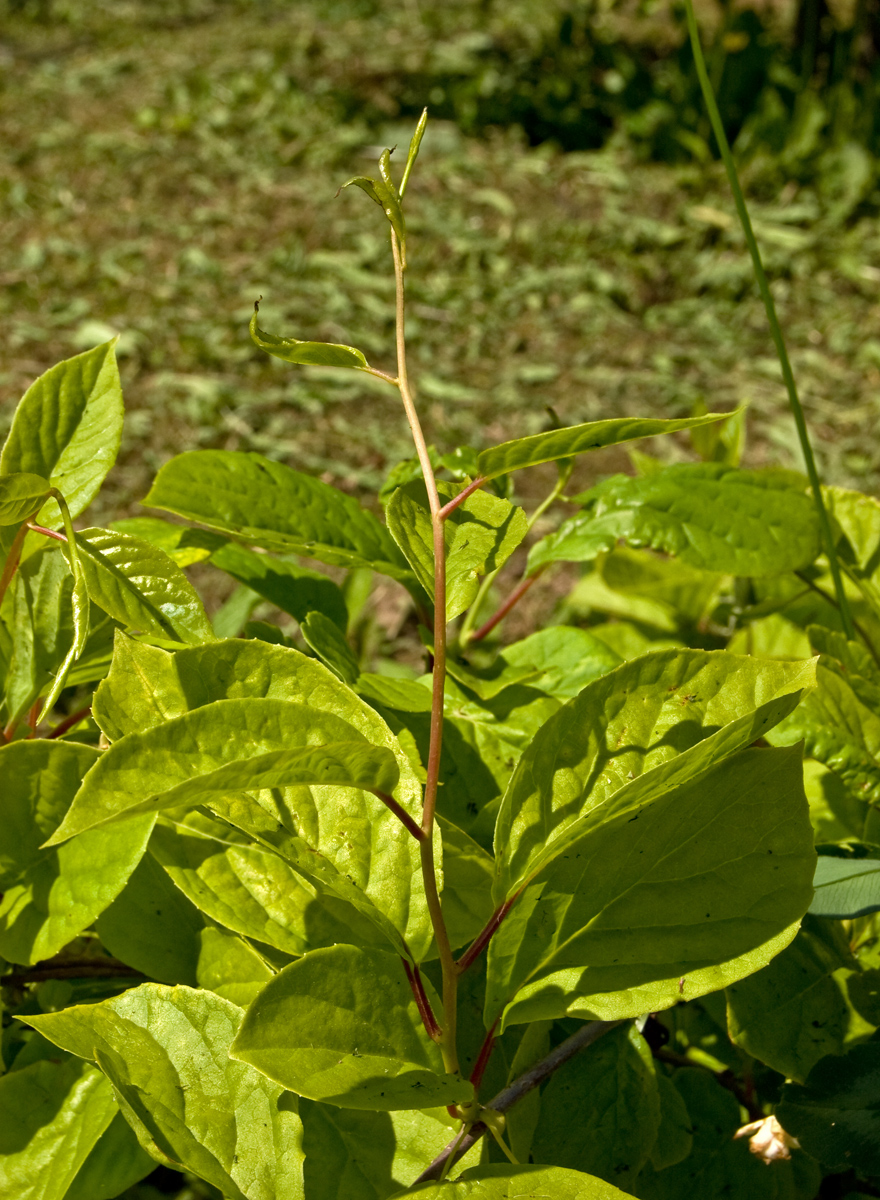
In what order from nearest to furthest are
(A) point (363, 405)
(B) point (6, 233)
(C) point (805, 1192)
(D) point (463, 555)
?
(D) point (463, 555), (C) point (805, 1192), (A) point (363, 405), (B) point (6, 233)

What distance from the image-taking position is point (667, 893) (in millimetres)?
792

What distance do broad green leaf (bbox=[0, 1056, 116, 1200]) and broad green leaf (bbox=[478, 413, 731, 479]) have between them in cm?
59

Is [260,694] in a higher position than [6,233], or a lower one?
higher

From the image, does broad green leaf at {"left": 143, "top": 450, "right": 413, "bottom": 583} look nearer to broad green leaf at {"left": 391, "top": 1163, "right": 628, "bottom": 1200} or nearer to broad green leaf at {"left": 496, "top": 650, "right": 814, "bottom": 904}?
broad green leaf at {"left": 496, "top": 650, "right": 814, "bottom": 904}

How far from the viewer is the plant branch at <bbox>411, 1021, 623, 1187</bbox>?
30.5 inches

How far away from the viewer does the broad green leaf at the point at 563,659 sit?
1.09m

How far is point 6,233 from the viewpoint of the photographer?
506 cm

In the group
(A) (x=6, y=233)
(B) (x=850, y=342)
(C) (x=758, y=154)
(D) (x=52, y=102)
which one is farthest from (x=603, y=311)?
(D) (x=52, y=102)

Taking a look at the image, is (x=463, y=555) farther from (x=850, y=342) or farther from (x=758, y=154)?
(x=758, y=154)

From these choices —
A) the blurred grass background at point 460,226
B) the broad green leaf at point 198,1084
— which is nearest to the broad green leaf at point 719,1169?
the broad green leaf at point 198,1084

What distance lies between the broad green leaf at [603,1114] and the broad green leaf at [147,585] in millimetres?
493

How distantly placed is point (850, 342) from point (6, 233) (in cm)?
394

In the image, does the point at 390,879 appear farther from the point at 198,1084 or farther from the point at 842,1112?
the point at 842,1112

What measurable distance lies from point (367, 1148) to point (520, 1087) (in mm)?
129
